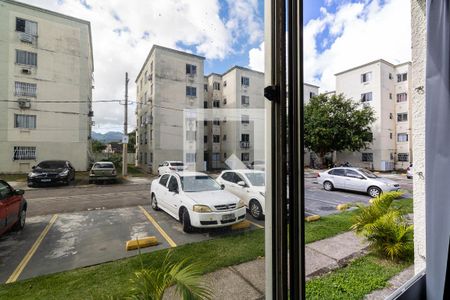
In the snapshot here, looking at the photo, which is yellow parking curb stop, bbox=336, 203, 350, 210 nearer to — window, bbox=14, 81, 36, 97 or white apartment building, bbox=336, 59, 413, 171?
white apartment building, bbox=336, 59, 413, 171

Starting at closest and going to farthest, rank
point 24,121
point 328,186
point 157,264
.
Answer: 1. point 24,121
2. point 157,264
3. point 328,186

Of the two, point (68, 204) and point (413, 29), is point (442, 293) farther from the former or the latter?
point (68, 204)

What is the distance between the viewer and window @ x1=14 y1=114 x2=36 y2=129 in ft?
1.83

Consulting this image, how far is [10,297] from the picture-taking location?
0.53m

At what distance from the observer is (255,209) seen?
0.98 meters

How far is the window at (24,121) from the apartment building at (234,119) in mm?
532

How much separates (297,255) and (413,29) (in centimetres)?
174

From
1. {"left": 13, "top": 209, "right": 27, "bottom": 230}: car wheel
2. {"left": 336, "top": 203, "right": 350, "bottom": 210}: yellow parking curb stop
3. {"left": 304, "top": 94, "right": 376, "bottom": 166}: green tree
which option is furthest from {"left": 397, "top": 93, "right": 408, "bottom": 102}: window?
{"left": 13, "top": 209, "right": 27, "bottom": 230}: car wheel

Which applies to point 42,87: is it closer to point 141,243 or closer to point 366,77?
point 141,243

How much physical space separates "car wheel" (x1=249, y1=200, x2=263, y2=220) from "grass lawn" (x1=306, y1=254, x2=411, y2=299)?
79 cm

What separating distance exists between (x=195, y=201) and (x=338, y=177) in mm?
1647

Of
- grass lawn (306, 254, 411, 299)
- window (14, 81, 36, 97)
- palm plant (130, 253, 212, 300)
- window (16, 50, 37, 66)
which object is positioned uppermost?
window (16, 50, 37, 66)

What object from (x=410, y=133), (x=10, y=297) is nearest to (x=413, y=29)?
(x=410, y=133)

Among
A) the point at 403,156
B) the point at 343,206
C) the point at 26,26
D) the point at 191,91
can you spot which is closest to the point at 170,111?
the point at 191,91
